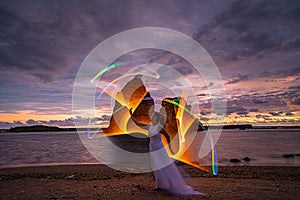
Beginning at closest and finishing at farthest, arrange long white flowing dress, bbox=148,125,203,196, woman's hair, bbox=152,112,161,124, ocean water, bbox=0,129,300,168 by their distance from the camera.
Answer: long white flowing dress, bbox=148,125,203,196, woman's hair, bbox=152,112,161,124, ocean water, bbox=0,129,300,168

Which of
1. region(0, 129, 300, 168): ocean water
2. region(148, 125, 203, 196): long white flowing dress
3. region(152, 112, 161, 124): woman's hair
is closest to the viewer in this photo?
region(148, 125, 203, 196): long white flowing dress

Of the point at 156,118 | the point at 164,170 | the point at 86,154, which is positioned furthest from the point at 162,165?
the point at 86,154

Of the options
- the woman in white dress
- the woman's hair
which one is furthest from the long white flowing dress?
the woman's hair

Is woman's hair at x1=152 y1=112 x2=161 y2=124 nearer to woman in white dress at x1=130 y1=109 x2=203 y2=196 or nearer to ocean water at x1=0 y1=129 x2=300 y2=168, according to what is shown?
woman in white dress at x1=130 y1=109 x2=203 y2=196

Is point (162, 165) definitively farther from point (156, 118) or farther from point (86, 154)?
point (86, 154)

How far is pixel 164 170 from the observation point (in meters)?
6.65

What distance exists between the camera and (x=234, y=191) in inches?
285

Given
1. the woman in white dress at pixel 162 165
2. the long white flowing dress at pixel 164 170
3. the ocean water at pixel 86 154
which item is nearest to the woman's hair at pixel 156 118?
the woman in white dress at pixel 162 165

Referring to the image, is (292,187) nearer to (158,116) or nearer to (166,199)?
(166,199)

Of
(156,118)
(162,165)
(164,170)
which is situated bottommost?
(164,170)

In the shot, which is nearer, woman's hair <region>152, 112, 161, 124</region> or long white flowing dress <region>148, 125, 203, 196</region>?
long white flowing dress <region>148, 125, 203, 196</region>

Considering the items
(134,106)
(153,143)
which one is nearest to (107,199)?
(153,143)

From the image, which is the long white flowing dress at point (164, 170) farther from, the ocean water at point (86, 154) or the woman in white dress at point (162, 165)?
the ocean water at point (86, 154)

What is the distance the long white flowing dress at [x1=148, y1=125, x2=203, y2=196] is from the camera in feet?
21.6
